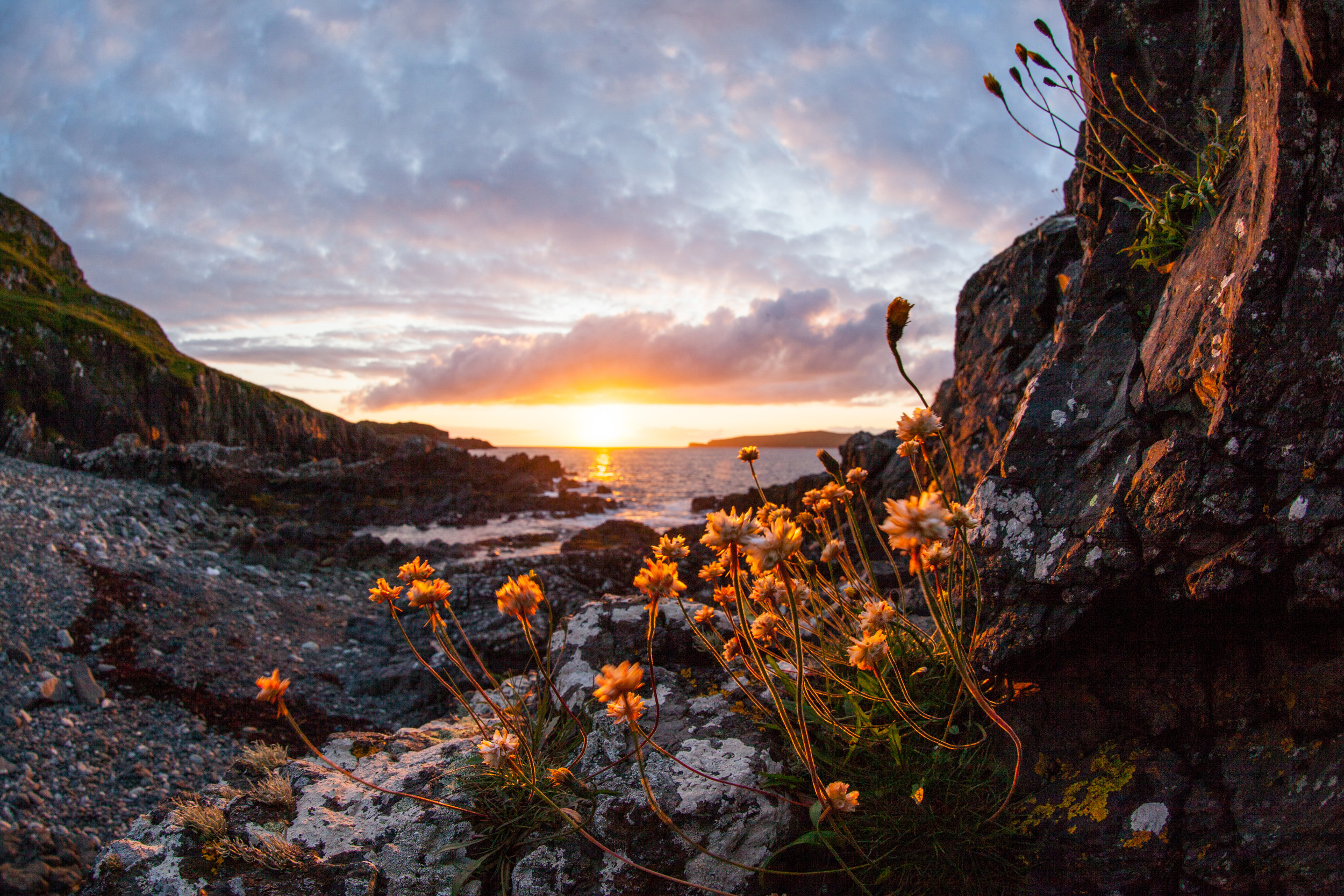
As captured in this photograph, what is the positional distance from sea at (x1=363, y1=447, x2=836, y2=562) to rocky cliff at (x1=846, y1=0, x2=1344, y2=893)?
12.6 feet

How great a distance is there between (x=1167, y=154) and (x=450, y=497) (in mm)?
28886

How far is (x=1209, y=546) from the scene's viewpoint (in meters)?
2.34

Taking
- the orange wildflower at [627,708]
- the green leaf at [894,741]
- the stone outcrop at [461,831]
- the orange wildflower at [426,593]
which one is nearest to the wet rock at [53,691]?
the stone outcrop at [461,831]

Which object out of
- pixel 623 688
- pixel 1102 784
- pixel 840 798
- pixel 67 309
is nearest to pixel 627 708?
pixel 623 688

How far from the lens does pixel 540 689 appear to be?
4.03 metres

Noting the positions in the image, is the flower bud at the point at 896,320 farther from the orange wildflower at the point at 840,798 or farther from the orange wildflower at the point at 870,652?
the orange wildflower at the point at 840,798

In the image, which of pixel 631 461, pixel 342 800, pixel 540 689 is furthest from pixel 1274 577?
pixel 631 461

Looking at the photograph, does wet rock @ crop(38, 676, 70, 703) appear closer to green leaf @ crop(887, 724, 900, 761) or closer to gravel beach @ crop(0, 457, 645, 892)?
gravel beach @ crop(0, 457, 645, 892)

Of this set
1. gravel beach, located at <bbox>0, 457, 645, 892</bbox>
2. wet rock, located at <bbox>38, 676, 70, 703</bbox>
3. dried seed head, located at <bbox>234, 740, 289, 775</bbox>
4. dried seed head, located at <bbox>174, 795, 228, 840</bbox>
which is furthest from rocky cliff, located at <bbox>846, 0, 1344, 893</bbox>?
wet rock, located at <bbox>38, 676, 70, 703</bbox>

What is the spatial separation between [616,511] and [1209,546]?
103ft

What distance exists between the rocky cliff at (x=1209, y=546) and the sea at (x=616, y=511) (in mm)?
3826

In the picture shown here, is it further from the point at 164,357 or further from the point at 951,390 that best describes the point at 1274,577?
the point at 164,357

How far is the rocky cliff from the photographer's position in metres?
2.16

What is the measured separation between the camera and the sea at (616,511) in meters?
21.5
